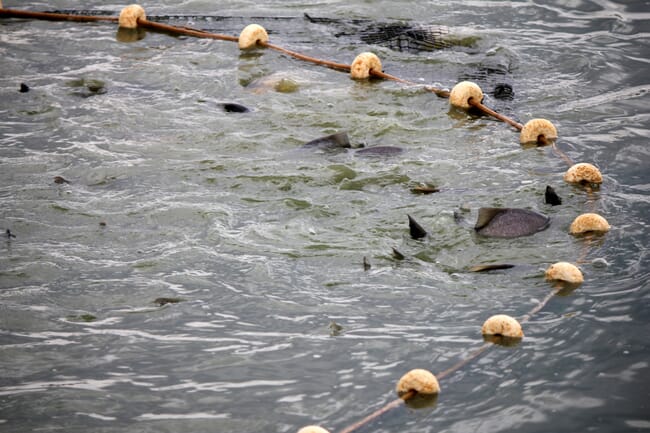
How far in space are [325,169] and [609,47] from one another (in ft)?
11.9

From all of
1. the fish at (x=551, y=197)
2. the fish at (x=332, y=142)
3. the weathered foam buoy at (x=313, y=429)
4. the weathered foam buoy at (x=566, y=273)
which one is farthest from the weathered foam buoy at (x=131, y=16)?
the weathered foam buoy at (x=313, y=429)

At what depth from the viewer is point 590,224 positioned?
4.68 meters

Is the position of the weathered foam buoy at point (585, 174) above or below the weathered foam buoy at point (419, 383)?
above

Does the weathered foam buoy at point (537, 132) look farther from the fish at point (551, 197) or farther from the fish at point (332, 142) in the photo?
the fish at point (332, 142)

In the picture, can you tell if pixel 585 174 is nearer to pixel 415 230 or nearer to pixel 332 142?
pixel 415 230

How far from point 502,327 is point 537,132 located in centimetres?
247

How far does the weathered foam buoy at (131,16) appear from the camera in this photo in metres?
8.36

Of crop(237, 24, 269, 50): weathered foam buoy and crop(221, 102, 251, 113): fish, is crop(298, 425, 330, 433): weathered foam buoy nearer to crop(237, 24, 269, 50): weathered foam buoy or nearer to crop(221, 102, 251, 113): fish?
crop(221, 102, 251, 113): fish

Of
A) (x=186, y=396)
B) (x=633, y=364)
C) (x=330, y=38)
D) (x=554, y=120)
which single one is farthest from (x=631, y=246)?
(x=330, y=38)

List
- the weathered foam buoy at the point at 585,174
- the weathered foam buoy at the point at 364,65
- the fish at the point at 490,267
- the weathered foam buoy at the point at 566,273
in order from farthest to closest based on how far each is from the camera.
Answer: the weathered foam buoy at the point at 364,65
the weathered foam buoy at the point at 585,174
the fish at the point at 490,267
the weathered foam buoy at the point at 566,273

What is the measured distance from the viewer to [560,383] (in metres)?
3.53

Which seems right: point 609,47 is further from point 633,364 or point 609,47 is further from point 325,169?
point 633,364

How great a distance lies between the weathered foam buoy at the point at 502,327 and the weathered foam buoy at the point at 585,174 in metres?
1.79

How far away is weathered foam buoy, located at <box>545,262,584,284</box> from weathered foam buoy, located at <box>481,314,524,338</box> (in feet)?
1.69
